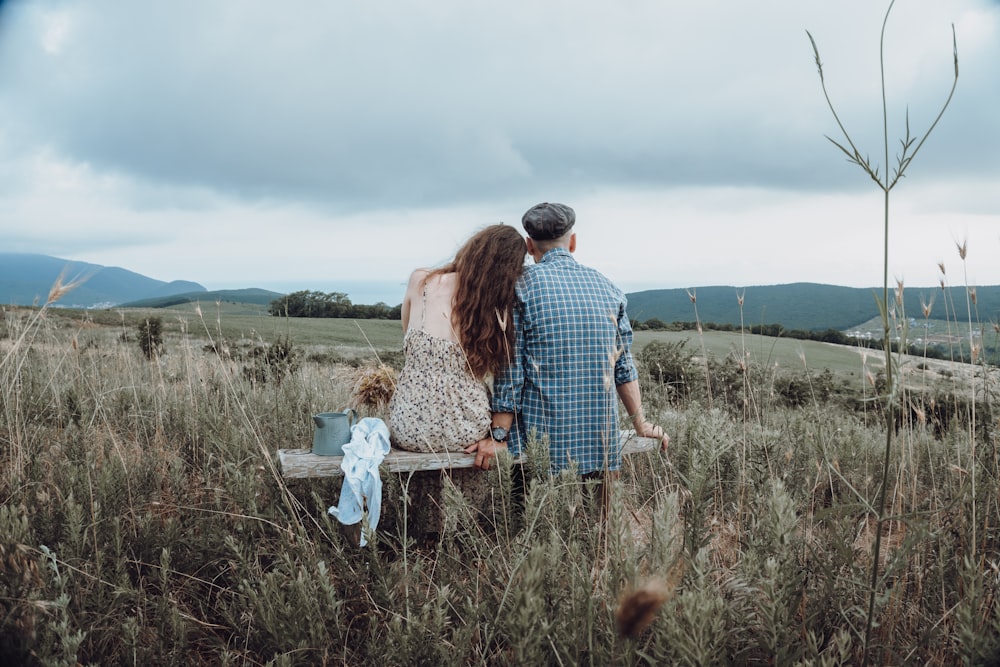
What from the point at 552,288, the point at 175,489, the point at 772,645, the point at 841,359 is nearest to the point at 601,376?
the point at 552,288

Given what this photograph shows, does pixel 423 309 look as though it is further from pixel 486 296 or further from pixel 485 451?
pixel 485 451

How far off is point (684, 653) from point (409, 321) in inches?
83.5

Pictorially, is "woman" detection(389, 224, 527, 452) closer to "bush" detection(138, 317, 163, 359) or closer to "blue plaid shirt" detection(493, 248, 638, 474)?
"blue plaid shirt" detection(493, 248, 638, 474)

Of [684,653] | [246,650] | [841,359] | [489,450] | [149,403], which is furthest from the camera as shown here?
[841,359]

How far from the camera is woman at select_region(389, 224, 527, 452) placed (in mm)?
2846

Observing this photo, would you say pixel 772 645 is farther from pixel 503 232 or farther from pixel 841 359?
pixel 841 359

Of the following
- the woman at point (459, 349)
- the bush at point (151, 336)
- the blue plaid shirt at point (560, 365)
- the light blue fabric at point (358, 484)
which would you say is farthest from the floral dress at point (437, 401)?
the bush at point (151, 336)

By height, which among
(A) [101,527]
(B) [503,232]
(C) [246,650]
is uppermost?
(B) [503,232]

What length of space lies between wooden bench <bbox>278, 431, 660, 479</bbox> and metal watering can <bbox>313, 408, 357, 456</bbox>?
3cm

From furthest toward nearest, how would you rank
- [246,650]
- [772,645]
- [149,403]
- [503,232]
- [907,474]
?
[149,403], [907,474], [503,232], [246,650], [772,645]

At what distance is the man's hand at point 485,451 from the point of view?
2.78m

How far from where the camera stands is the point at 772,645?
54.7 inches

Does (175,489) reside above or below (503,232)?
below

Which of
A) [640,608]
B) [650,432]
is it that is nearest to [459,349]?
[650,432]
